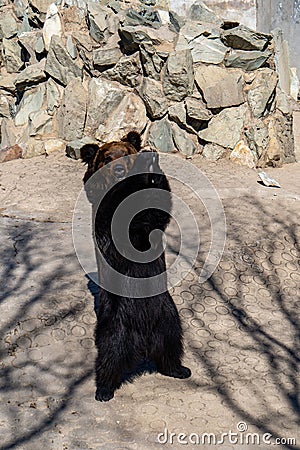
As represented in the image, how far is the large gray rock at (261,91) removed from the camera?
9305 mm

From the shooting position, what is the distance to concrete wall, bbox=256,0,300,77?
1328 centimetres

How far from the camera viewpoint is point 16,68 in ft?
40.5

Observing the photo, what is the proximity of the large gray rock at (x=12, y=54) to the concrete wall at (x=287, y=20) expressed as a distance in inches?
204

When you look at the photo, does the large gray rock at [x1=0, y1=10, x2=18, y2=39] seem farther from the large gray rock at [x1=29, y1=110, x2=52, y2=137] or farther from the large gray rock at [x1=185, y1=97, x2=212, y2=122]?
the large gray rock at [x1=185, y1=97, x2=212, y2=122]

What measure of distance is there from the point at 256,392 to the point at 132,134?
186 cm

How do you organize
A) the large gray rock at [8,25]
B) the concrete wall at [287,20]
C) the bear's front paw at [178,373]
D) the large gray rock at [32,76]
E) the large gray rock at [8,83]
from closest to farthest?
1. the bear's front paw at [178,373]
2. the large gray rock at [32,76]
3. the large gray rock at [8,83]
4. the large gray rock at [8,25]
5. the concrete wall at [287,20]

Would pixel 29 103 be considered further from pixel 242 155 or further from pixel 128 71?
pixel 242 155

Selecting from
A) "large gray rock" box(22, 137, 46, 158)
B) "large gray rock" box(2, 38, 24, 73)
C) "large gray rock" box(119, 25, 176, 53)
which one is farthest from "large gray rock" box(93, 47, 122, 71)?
"large gray rock" box(2, 38, 24, 73)

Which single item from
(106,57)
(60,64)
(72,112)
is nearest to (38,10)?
(60,64)

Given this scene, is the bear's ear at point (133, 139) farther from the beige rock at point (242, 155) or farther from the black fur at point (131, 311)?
the beige rock at point (242, 155)

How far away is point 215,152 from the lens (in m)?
9.32

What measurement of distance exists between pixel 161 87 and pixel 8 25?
4.56 m

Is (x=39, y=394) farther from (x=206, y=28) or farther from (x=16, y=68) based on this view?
(x=16, y=68)

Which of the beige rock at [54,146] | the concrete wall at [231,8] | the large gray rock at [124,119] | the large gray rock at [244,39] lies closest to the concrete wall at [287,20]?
the concrete wall at [231,8]
